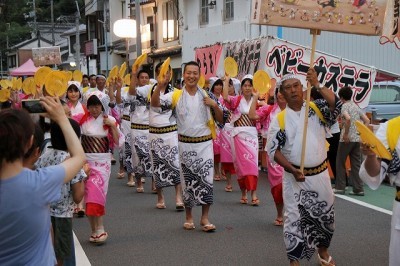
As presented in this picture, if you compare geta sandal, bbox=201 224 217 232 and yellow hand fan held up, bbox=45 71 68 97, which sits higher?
yellow hand fan held up, bbox=45 71 68 97

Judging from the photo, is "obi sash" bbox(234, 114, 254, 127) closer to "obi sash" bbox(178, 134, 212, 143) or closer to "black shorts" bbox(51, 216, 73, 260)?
"obi sash" bbox(178, 134, 212, 143)

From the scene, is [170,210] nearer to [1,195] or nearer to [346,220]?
[346,220]

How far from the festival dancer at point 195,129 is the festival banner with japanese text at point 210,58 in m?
7.10

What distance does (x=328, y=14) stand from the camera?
4984 millimetres

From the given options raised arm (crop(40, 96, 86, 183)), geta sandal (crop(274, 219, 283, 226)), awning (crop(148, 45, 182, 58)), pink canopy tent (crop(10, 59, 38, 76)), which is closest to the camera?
raised arm (crop(40, 96, 86, 183))

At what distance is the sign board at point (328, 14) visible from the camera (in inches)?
193

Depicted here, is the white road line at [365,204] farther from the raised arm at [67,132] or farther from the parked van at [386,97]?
the raised arm at [67,132]

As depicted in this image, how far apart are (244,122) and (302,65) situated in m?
3.09

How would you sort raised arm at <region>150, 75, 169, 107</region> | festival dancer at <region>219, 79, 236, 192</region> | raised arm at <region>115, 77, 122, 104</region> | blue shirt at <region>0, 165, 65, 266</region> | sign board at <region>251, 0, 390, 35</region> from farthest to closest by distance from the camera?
festival dancer at <region>219, 79, 236, 192</region> → raised arm at <region>115, 77, 122, 104</region> → raised arm at <region>150, 75, 169, 107</region> → sign board at <region>251, 0, 390, 35</region> → blue shirt at <region>0, 165, 65, 266</region>

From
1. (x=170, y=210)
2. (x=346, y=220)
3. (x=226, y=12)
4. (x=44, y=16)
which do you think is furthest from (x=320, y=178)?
(x=44, y=16)

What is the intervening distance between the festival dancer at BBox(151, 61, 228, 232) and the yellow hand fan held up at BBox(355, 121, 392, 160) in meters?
3.49

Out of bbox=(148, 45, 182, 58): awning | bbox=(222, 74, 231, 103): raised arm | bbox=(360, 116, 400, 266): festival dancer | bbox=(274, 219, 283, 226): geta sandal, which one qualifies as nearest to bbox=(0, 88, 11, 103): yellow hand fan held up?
bbox=(222, 74, 231, 103): raised arm

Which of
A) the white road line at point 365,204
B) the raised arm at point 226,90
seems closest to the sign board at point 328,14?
the raised arm at point 226,90

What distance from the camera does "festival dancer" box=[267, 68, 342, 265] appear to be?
502cm
